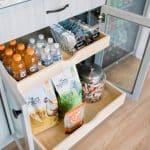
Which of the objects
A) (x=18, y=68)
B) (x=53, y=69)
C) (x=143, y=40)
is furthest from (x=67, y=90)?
(x=143, y=40)

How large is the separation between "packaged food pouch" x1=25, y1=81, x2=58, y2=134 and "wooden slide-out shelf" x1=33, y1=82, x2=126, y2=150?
0.06 m

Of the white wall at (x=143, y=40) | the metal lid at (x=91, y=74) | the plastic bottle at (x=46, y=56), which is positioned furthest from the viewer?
the white wall at (x=143, y=40)

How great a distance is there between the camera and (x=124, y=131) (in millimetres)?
1484

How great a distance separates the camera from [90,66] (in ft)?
5.07

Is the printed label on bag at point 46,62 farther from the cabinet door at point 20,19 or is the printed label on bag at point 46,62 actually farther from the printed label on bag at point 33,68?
the cabinet door at point 20,19

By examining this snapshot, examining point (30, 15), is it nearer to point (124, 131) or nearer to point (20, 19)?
point (20, 19)

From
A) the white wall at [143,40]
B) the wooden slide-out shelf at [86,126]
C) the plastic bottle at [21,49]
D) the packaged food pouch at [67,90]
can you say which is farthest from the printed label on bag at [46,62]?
the white wall at [143,40]

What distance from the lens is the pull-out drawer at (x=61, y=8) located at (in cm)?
96

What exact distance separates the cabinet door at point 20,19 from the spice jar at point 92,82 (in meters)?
0.63

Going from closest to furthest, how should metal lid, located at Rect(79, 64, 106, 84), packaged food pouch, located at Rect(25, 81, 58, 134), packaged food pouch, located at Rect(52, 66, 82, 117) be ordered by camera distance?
packaged food pouch, located at Rect(25, 81, 58, 134)
packaged food pouch, located at Rect(52, 66, 82, 117)
metal lid, located at Rect(79, 64, 106, 84)

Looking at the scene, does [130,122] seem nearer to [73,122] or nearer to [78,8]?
[73,122]

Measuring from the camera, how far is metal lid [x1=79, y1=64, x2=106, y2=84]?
4.78 feet

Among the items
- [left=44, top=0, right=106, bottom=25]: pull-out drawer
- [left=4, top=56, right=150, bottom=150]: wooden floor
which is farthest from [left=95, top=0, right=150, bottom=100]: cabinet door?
[left=44, top=0, right=106, bottom=25]: pull-out drawer

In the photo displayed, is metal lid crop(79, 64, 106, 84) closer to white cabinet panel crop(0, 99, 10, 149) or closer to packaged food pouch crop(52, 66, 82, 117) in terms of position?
packaged food pouch crop(52, 66, 82, 117)
